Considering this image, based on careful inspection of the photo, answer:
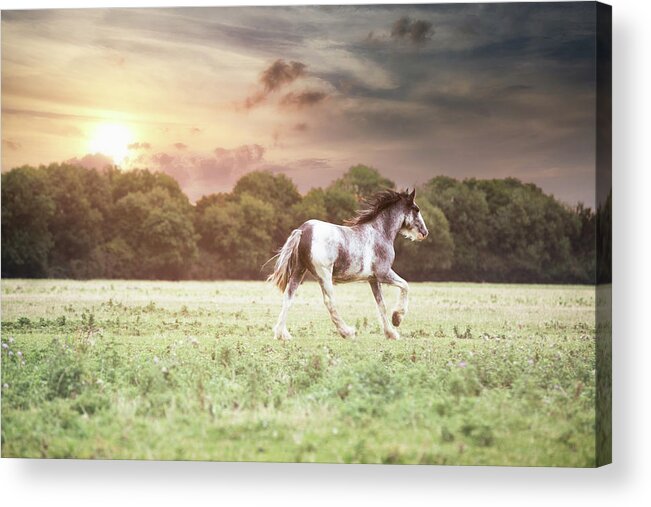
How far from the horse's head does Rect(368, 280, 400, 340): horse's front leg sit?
29.5 inches

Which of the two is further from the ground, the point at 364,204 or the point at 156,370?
the point at 364,204

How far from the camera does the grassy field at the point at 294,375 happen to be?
49.5ft

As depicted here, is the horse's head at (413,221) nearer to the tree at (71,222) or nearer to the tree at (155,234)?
the tree at (155,234)

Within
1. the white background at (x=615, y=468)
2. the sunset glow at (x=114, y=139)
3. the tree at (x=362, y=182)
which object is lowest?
the white background at (x=615, y=468)

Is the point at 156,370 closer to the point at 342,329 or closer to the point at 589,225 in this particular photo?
the point at 342,329

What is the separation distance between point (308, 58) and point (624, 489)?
255 inches

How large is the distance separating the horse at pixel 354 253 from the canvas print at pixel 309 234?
28 mm

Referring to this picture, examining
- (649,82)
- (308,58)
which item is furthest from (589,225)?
(308,58)

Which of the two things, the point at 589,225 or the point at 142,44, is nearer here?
the point at 589,225

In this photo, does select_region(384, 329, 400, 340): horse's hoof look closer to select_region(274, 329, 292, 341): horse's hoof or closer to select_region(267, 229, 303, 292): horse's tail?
select_region(274, 329, 292, 341): horse's hoof

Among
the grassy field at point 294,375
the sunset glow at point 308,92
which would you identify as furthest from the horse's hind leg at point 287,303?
the sunset glow at point 308,92

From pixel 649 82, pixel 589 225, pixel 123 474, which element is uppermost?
pixel 649 82

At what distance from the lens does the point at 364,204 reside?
16.5m

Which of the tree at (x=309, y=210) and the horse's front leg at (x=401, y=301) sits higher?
the tree at (x=309, y=210)
